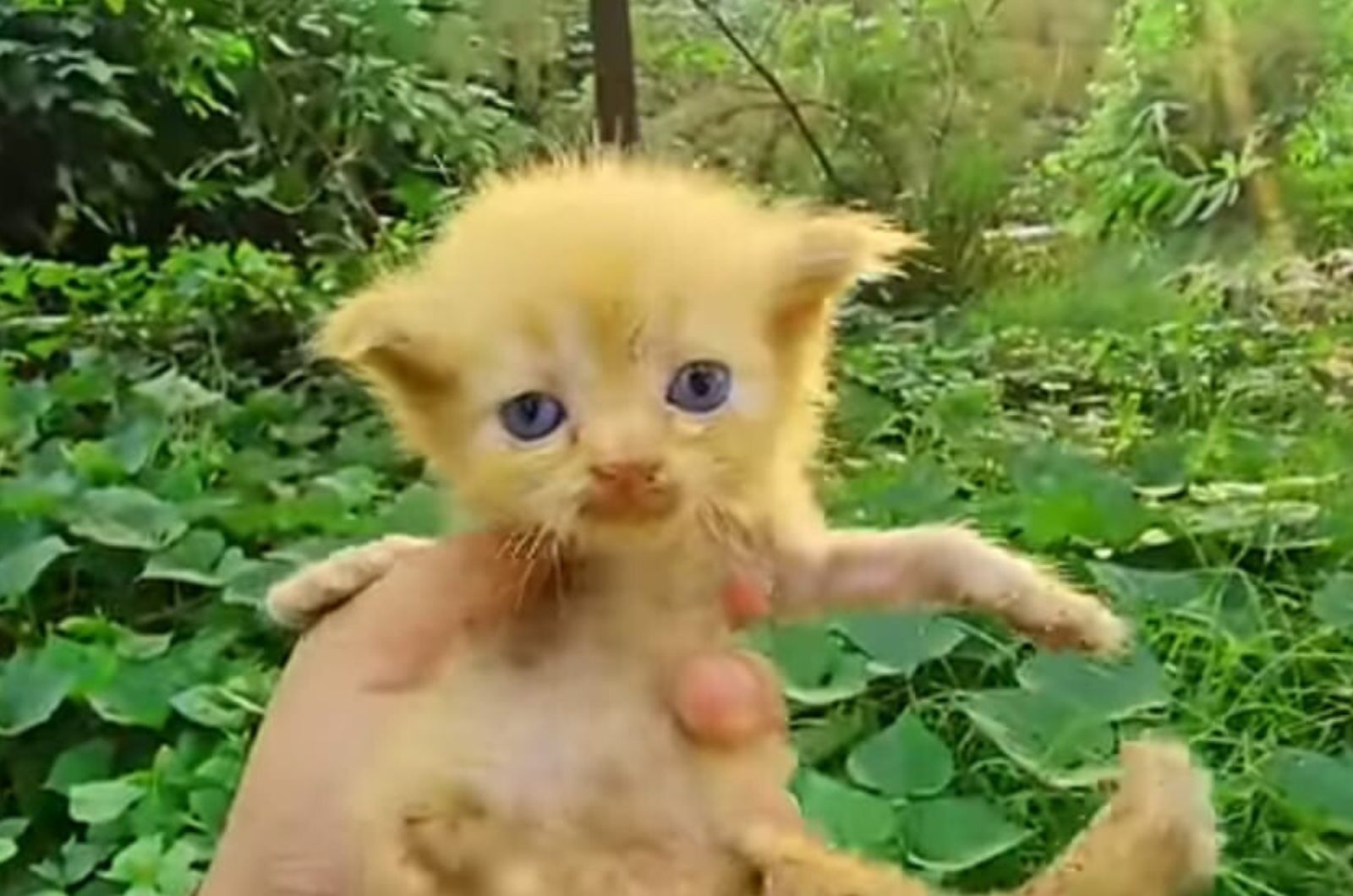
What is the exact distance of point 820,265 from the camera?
3.97ft

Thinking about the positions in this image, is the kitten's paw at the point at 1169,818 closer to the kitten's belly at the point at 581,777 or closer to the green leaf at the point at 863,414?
the kitten's belly at the point at 581,777

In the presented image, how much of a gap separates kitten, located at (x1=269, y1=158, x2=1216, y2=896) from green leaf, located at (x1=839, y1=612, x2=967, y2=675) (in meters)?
0.96

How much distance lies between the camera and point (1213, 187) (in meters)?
4.70

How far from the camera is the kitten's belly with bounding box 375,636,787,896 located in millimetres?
1106

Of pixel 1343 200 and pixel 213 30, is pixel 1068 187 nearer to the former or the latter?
pixel 1343 200

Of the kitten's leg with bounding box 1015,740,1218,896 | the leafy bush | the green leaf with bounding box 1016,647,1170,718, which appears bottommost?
the leafy bush

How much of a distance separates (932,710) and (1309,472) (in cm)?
83

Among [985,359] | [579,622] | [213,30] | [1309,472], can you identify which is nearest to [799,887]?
[579,622]

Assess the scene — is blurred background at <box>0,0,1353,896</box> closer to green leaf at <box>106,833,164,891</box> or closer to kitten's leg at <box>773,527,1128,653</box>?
green leaf at <box>106,833,164,891</box>

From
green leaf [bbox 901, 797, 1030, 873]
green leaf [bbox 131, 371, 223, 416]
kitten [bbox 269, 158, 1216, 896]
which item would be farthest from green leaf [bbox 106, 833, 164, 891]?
green leaf [bbox 131, 371, 223, 416]

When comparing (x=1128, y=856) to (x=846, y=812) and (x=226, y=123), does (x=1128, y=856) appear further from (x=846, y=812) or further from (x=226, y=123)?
(x=226, y=123)

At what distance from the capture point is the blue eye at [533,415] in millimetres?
1137

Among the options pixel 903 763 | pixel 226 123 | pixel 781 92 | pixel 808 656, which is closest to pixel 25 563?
pixel 808 656

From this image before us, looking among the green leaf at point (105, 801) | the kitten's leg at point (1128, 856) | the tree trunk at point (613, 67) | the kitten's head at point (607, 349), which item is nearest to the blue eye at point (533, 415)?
the kitten's head at point (607, 349)
